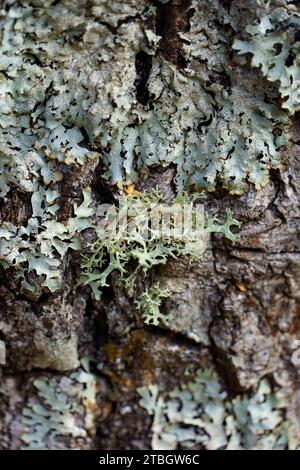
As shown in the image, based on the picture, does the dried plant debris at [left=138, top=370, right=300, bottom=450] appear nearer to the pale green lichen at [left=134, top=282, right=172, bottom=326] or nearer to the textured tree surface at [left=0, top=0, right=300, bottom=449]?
the textured tree surface at [left=0, top=0, right=300, bottom=449]

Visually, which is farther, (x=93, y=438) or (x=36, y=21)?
(x=93, y=438)

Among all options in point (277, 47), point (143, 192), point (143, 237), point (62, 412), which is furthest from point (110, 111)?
point (62, 412)

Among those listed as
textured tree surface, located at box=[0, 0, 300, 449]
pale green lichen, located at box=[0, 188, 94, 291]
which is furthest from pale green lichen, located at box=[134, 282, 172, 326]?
pale green lichen, located at box=[0, 188, 94, 291]

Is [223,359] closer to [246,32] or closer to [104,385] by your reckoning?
[104,385]

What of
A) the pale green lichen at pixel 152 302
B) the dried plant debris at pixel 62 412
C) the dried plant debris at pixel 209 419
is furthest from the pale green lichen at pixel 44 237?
the dried plant debris at pixel 209 419

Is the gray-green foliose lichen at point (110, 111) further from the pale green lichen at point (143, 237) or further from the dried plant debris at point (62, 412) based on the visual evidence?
the dried plant debris at point (62, 412)

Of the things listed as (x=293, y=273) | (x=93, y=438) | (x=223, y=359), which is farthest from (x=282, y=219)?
(x=93, y=438)

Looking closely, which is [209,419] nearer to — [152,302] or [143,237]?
[152,302]
